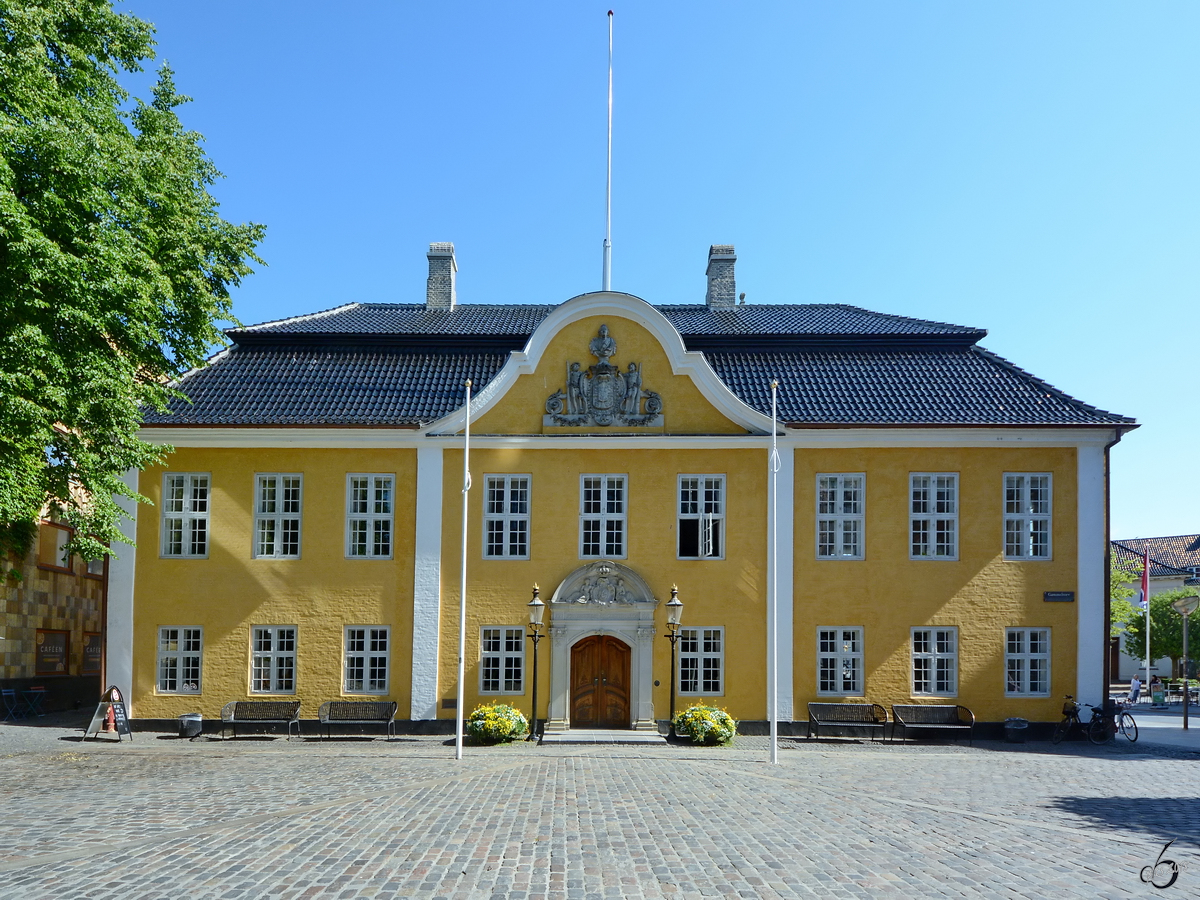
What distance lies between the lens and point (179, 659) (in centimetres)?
2295

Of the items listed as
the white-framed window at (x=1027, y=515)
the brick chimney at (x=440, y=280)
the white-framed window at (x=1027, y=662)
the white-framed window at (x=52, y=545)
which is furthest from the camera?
the brick chimney at (x=440, y=280)

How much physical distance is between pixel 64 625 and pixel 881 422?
25599mm

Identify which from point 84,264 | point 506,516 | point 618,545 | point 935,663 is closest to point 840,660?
point 935,663

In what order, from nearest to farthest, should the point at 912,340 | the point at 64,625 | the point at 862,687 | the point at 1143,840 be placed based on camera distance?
the point at 1143,840 < the point at 862,687 < the point at 912,340 < the point at 64,625

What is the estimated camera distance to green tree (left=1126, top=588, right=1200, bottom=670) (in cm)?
5053

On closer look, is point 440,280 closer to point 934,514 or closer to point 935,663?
point 934,514

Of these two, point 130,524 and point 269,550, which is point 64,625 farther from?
point 269,550

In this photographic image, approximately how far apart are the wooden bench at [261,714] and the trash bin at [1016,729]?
1633 centimetres

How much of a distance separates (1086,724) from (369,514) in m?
17.6

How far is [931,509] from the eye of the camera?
2320 centimetres

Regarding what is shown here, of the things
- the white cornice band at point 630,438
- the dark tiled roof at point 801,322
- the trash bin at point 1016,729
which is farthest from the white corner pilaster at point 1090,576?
the dark tiled roof at point 801,322

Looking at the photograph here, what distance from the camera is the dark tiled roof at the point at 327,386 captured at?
2336 cm

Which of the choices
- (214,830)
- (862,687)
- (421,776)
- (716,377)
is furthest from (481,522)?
(214,830)

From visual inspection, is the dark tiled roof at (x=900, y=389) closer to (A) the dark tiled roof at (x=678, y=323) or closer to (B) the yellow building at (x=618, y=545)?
(B) the yellow building at (x=618, y=545)
